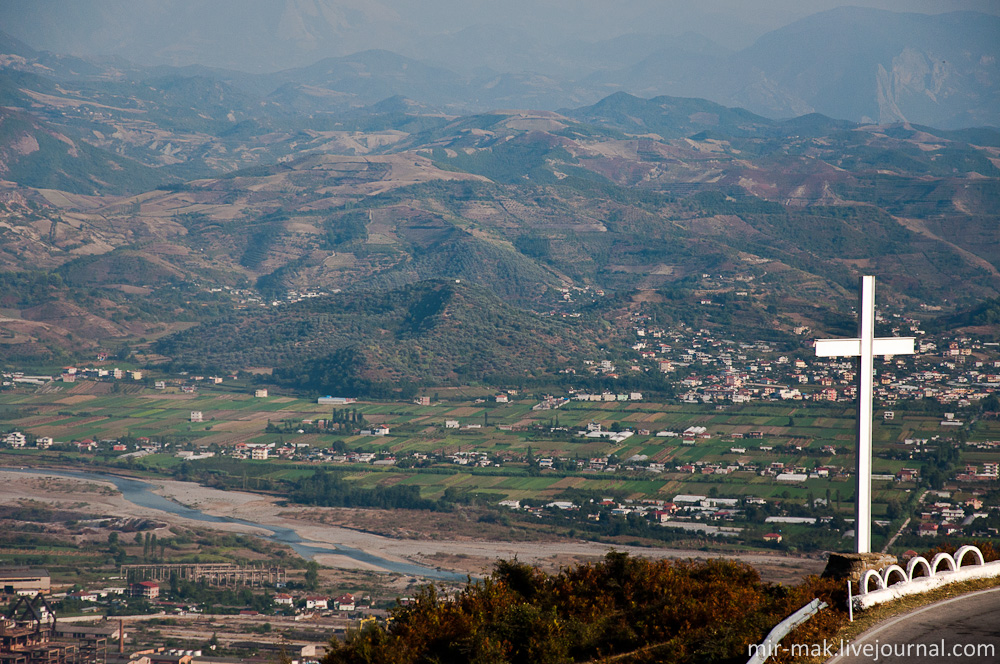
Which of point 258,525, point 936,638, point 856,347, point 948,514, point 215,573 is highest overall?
point 856,347

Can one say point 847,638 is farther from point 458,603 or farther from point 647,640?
point 458,603

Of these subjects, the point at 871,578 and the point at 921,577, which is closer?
the point at 871,578

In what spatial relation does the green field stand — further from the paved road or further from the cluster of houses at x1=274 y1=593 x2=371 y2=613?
the paved road

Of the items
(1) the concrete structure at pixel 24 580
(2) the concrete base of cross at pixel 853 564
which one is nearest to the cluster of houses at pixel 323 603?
(1) the concrete structure at pixel 24 580

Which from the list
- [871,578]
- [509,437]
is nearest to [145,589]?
[509,437]

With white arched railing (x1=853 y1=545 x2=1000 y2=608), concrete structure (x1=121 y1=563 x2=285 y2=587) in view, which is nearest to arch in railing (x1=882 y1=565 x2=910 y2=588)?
white arched railing (x1=853 y1=545 x2=1000 y2=608)

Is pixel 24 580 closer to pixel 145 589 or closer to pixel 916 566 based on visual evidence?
pixel 145 589

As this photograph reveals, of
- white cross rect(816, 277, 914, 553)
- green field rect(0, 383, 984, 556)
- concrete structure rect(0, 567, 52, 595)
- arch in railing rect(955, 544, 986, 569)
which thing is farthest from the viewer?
green field rect(0, 383, 984, 556)

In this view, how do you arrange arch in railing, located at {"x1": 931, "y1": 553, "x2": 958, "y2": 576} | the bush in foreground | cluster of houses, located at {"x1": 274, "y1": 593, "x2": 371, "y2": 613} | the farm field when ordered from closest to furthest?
the bush in foreground < arch in railing, located at {"x1": 931, "y1": 553, "x2": 958, "y2": 576} < cluster of houses, located at {"x1": 274, "y1": 593, "x2": 371, "y2": 613} < the farm field

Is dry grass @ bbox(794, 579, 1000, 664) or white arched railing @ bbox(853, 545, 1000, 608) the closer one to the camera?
dry grass @ bbox(794, 579, 1000, 664)
